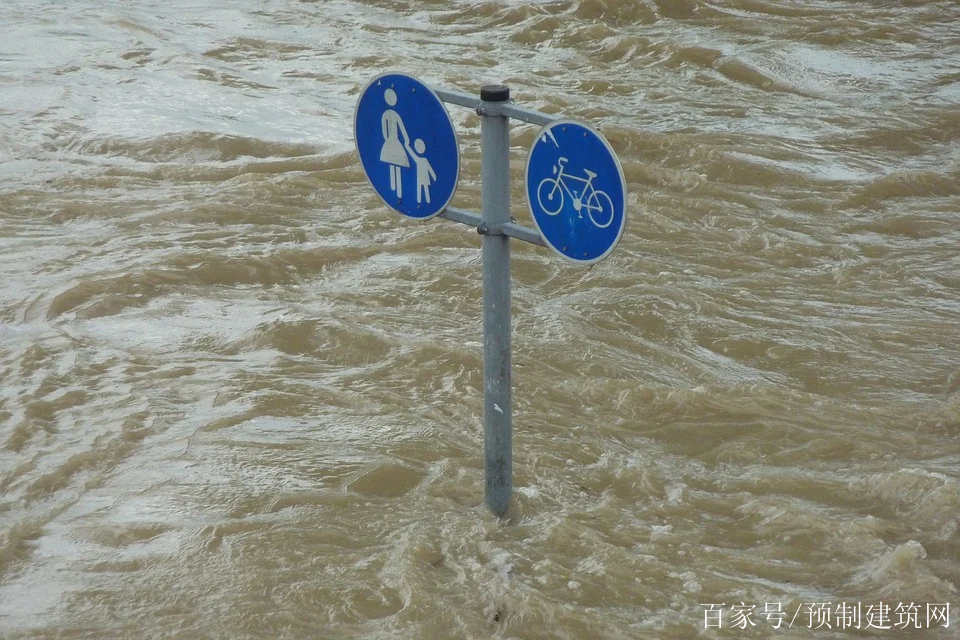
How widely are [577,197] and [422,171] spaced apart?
1.55 ft

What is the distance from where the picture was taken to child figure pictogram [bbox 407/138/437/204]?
8.83 ft

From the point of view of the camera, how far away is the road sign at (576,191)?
2.34 m

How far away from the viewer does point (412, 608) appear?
2822 mm

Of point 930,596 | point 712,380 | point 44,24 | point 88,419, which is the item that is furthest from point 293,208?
point 44,24

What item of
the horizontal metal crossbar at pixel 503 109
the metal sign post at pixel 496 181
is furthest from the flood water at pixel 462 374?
the horizontal metal crossbar at pixel 503 109

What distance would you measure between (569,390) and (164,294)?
6.32 ft

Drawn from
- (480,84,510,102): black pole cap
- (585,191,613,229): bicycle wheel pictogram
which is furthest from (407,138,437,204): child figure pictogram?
(585,191,613,229): bicycle wheel pictogram

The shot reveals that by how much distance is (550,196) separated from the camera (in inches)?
97.0

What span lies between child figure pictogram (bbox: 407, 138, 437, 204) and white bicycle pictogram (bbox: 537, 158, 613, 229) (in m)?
0.34

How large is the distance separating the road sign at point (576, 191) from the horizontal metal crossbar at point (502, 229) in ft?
0.20

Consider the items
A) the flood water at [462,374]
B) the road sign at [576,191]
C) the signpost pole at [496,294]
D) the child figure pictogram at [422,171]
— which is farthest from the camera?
the flood water at [462,374]
